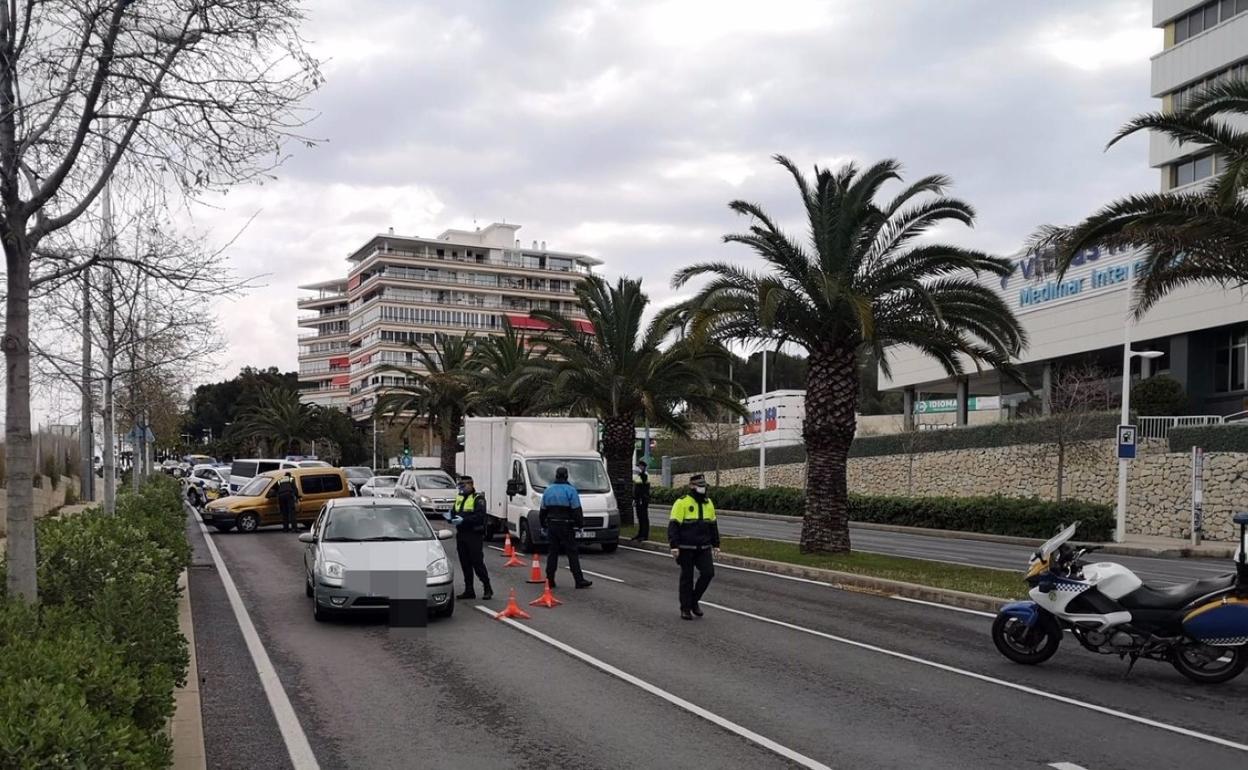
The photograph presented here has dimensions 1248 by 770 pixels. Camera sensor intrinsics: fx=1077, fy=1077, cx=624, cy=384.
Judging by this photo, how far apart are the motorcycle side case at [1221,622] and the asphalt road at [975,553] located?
10.4 m

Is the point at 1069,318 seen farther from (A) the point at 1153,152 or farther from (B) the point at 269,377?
(B) the point at 269,377

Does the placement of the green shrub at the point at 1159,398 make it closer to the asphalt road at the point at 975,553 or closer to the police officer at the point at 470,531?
the asphalt road at the point at 975,553

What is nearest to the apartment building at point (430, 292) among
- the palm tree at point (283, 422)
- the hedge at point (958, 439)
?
the palm tree at point (283, 422)

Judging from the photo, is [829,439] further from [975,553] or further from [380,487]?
[380,487]

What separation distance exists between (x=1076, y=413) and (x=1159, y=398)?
4.57 metres

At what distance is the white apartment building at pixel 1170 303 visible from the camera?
42500 mm

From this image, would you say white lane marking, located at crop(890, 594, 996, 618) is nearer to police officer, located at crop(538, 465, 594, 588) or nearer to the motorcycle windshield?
the motorcycle windshield

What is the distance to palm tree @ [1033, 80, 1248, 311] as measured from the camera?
50.2ft

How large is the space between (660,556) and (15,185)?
57.0 ft

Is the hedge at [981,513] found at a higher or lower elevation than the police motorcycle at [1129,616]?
lower

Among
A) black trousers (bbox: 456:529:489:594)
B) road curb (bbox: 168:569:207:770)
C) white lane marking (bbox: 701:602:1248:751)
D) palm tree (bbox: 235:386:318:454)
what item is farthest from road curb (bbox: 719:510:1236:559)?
palm tree (bbox: 235:386:318:454)

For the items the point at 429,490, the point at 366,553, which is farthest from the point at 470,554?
the point at 429,490

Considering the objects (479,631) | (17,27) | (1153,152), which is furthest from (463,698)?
(1153,152)

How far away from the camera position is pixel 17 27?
8.00 metres
